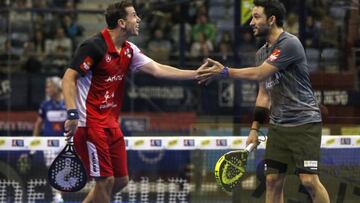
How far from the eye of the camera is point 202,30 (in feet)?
44.9

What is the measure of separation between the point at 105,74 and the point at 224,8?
4.88 m

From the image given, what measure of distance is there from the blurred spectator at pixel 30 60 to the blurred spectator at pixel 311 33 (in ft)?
12.9

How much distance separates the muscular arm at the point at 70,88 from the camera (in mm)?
7891

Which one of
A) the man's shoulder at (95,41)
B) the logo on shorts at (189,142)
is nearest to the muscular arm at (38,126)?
the logo on shorts at (189,142)

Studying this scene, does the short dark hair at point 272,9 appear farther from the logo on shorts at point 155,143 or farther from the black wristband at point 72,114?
the logo on shorts at point 155,143

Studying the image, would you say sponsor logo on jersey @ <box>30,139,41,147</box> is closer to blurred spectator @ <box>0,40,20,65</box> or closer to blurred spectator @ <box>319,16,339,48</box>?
blurred spectator @ <box>0,40,20,65</box>

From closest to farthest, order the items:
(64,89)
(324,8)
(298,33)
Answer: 1. (64,89)
2. (298,33)
3. (324,8)

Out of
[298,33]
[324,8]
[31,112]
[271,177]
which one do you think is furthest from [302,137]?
[31,112]

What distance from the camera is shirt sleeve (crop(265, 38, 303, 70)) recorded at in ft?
25.9

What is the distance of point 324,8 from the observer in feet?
39.7

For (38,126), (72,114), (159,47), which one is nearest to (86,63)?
(72,114)

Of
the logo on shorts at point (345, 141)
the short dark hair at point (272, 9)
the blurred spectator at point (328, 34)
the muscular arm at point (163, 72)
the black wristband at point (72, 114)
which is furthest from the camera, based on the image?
the blurred spectator at point (328, 34)

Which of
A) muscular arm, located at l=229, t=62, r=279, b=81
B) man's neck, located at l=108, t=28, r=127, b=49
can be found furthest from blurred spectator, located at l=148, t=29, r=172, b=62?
muscular arm, located at l=229, t=62, r=279, b=81

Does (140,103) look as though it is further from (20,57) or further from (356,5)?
(356,5)
